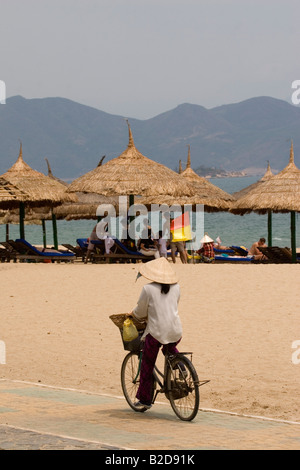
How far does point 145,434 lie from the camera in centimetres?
581

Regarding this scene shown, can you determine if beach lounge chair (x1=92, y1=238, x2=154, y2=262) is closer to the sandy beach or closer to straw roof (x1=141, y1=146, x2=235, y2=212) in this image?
the sandy beach

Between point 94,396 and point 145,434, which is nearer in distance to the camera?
point 145,434

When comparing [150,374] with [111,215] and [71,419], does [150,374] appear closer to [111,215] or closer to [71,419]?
[71,419]

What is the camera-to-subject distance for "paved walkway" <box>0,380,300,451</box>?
5.33 metres

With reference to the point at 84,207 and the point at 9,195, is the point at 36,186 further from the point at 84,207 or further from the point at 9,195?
the point at 84,207

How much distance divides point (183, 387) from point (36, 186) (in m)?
17.4

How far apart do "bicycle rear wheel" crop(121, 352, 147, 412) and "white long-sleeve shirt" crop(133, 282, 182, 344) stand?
479 millimetres

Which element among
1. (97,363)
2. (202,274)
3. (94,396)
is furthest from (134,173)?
(94,396)

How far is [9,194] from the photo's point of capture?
2127 centimetres

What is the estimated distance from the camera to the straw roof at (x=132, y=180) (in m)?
21.4

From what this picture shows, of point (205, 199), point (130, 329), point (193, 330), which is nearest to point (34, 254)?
point (205, 199)

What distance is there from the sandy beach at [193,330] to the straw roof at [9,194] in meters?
2.51
